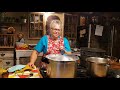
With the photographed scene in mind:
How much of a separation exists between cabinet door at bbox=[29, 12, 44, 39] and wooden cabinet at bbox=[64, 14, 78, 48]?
39 centimetres

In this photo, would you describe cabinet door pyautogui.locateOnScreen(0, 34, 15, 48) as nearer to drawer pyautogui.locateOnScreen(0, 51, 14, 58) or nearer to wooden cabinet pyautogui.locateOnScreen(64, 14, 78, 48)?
drawer pyautogui.locateOnScreen(0, 51, 14, 58)

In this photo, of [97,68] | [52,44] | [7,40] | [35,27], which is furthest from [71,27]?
[97,68]

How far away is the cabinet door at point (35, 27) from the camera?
2927mm

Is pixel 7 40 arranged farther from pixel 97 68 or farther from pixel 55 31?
pixel 97 68

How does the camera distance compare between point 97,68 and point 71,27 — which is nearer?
point 97,68

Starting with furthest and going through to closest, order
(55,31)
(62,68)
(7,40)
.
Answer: (7,40) < (55,31) < (62,68)

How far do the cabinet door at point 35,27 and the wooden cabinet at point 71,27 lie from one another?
39cm

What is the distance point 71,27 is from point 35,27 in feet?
1.89

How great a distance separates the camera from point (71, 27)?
9.48 ft

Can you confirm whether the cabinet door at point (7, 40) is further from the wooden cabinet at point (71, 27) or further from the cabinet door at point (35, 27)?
the wooden cabinet at point (71, 27)

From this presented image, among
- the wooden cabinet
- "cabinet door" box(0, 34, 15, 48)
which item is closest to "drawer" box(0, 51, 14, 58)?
"cabinet door" box(0, 34, 15, 48)
